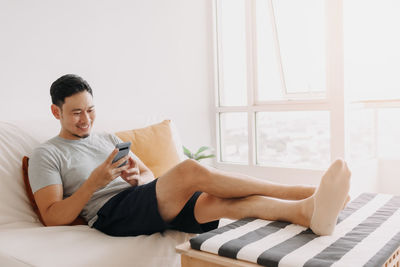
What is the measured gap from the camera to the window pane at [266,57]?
12.4 ft

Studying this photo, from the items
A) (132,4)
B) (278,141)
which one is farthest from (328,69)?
(132,4)

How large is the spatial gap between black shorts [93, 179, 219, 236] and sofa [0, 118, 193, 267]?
39 millimetres

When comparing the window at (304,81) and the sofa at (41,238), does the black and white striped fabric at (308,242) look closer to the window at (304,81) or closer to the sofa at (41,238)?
the sofa at (41,238)

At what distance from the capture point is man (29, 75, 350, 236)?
162cm

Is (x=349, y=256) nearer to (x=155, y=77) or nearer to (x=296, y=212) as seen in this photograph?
(x=296, y=212)

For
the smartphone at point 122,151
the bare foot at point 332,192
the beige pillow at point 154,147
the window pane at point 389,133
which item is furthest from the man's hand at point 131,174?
the window pane at point 389,133

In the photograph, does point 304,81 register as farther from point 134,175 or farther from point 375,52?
point 134,175

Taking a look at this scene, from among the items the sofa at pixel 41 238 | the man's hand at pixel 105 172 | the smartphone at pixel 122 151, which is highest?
the smartphone at pixel 122 151

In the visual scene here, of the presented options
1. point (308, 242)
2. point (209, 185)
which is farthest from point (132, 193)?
point (308, 242)

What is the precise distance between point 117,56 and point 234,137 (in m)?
1.58

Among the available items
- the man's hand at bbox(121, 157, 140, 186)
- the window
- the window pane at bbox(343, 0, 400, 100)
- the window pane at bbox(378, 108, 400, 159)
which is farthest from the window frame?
the man's hand at bbox(121, 157, 140, 186)

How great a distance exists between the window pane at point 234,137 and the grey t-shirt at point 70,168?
7.26 feet

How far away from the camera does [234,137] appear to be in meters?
4.10

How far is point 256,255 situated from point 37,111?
6.09 ft
